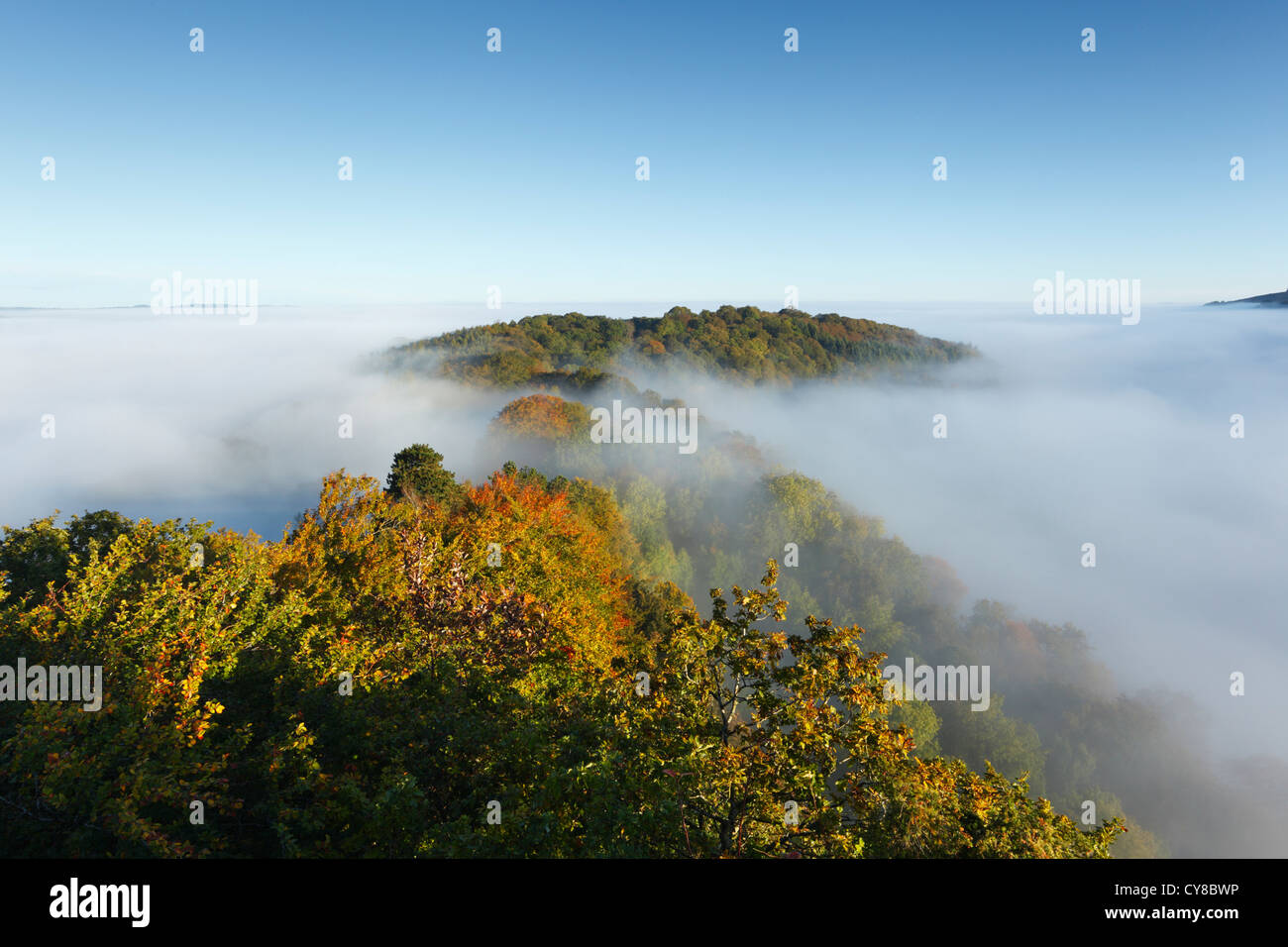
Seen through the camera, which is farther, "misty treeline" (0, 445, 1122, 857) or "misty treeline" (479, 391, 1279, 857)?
"misty treeline" (479, 391, 1279, 857)

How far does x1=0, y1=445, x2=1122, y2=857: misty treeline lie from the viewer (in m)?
10.9

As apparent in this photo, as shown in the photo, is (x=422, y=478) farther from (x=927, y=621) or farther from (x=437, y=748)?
(x=927, y=621)

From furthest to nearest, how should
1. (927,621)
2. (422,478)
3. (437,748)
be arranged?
(927,621), (422,478), (437,748)

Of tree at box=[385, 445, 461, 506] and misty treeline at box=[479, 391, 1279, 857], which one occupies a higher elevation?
tree at box=[385, 445, 461, 506]

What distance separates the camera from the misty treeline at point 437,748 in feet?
35.8

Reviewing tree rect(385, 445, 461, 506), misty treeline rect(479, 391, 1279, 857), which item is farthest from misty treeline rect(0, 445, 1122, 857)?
misty treeline rect(479, 391, 1279, 857)

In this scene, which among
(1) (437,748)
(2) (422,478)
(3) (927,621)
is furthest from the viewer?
(3) (927,621)

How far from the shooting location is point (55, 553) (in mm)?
26297

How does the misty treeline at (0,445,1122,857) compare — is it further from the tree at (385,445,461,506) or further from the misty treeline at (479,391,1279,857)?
the misty treeline at (479,391,1279,857)

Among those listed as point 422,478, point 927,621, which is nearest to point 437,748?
point 422,478

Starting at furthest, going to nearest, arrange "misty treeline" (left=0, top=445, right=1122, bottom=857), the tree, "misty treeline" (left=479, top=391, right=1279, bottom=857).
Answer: "misty treeline" (left=479, top=391, right=1279, bottom=857)
the tree
"misty treeline" (left=0, top=445, right=1122, bottom=857)

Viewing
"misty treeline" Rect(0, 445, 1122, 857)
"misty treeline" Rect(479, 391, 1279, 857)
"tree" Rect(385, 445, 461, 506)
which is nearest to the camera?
"misty treeline" Rect(0, 445, 1122, 857)

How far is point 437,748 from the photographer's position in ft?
47.0

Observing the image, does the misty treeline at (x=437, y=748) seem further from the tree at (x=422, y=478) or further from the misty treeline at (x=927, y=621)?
the misty treeline at (x=927, y=621)
